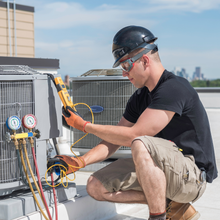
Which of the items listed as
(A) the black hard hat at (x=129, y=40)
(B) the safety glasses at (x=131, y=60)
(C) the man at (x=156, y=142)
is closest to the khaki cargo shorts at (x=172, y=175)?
(C) the man at (x=156, y=142)

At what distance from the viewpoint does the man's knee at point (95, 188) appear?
2572 mm

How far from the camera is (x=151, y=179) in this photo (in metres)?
2.21

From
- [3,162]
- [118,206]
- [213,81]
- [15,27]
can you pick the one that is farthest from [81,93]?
[213,81]

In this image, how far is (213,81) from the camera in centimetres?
3472

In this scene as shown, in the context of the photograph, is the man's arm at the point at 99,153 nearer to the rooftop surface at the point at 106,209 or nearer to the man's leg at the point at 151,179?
the rooftop surface at the point at 106,209

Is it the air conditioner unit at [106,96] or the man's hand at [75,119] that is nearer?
the man's hand at [75,119]

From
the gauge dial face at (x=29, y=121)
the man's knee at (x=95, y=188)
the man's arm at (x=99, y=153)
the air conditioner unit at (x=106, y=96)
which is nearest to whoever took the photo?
the gauge dial face at (x=29, y=121)

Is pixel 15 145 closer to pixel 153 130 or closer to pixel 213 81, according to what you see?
pixel 153 130

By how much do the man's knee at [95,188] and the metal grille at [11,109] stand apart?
569mm

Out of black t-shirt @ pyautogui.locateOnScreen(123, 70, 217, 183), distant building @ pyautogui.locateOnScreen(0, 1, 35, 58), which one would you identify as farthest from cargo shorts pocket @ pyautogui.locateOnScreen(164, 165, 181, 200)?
distant building @ pyautogui.locateOnScreen(0, 1, 35, 58)

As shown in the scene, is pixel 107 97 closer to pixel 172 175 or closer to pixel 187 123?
pixel 187 123

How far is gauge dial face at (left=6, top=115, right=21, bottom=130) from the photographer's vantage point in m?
2.26

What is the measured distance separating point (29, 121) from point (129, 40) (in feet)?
3.20

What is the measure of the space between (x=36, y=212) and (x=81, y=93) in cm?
193
